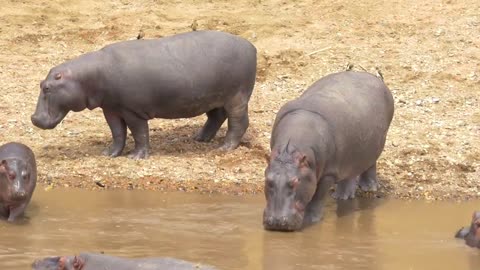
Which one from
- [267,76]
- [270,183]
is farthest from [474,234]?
[267,76]

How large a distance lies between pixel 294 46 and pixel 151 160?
434cm

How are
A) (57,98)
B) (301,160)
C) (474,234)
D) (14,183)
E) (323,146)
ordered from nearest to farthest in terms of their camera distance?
(474,234)
(301,160)
(14,183)
(323,146)
(57,98)

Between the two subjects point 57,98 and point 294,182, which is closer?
point 294,182

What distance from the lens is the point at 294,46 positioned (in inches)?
595

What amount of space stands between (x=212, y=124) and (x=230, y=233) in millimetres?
Answer: 3539

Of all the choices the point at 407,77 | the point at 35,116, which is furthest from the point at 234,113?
the point at 407,77

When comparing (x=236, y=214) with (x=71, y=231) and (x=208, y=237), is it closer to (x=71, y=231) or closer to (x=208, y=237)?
(x=208, y=237)

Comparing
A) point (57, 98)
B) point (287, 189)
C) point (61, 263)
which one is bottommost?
point (57, 98)

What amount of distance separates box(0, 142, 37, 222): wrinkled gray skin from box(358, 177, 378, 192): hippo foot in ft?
10.8

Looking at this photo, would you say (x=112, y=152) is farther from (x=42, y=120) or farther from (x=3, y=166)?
(x=3, y=166)

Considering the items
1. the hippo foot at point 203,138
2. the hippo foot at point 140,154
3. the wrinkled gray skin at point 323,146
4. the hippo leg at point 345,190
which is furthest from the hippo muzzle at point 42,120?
the hippo leg at point 345,190

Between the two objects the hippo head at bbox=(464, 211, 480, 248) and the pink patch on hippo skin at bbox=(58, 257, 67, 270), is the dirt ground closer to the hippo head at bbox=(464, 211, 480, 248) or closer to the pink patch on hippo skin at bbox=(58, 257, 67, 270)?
the hippo head at bbox=(464, 211, 480, 248)

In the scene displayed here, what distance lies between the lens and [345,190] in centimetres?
1039

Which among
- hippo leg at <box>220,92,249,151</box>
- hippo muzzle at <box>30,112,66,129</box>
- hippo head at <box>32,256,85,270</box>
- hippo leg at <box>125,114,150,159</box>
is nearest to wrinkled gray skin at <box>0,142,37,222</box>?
hippo head at <box>32,256,85,270</box>
